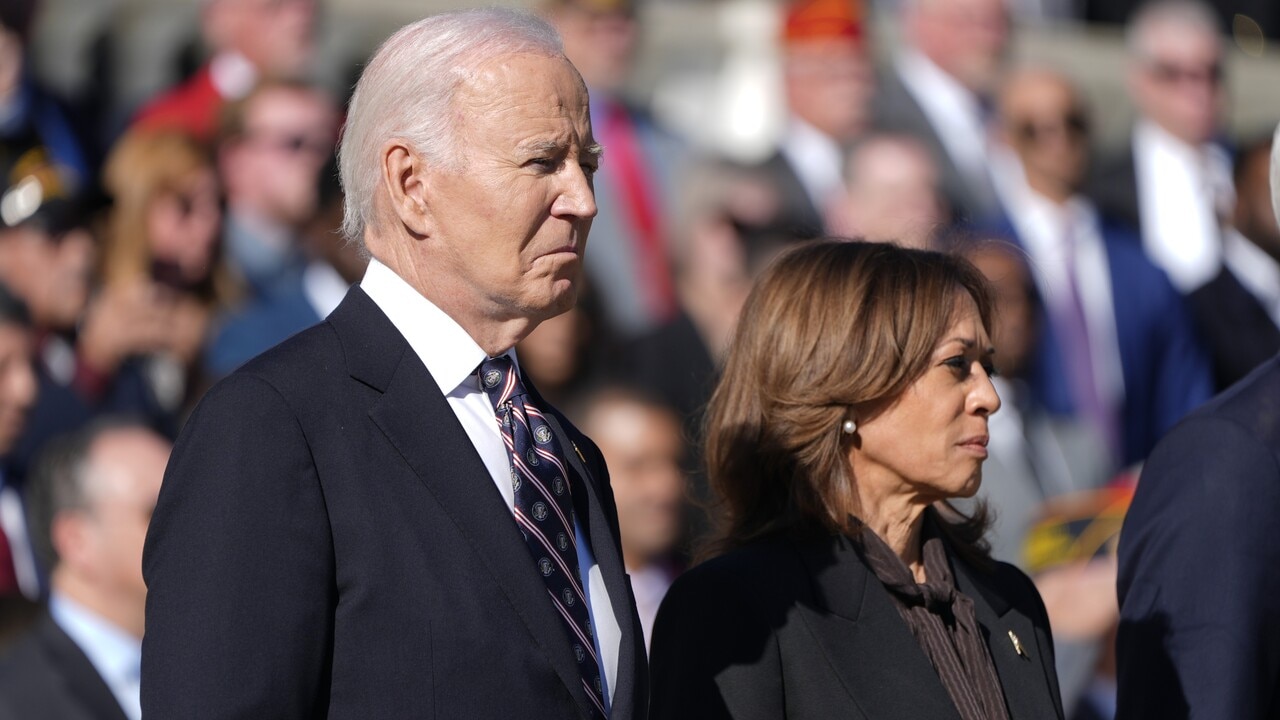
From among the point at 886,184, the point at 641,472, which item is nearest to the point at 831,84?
the point at 886,184

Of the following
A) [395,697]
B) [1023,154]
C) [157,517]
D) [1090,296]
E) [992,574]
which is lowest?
[1090,296]

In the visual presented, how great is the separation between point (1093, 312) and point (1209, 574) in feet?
14.3

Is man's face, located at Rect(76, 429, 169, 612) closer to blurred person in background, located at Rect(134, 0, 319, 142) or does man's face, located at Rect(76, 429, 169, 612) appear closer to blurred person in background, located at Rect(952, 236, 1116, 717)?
blurred person in background, located at Rect(134, 0, 319, 142)

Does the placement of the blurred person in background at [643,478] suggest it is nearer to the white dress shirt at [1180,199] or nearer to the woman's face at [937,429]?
the woman's face at [937,429]

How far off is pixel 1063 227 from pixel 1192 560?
4663 millimetres

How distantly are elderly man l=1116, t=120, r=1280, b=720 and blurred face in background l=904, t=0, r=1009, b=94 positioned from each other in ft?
16.9

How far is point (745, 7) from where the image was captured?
9.02 m

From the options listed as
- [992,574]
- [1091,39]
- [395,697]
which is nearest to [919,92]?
[1091,39]

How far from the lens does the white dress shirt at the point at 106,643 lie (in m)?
5.02

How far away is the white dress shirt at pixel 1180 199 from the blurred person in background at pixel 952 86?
880mm

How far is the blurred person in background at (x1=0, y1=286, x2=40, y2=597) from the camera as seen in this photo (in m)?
5.51

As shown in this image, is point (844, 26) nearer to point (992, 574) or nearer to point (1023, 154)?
point (1023, 154)

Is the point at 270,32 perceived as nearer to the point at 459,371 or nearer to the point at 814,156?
the point at 814,156

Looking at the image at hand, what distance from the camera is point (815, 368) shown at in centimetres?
315
